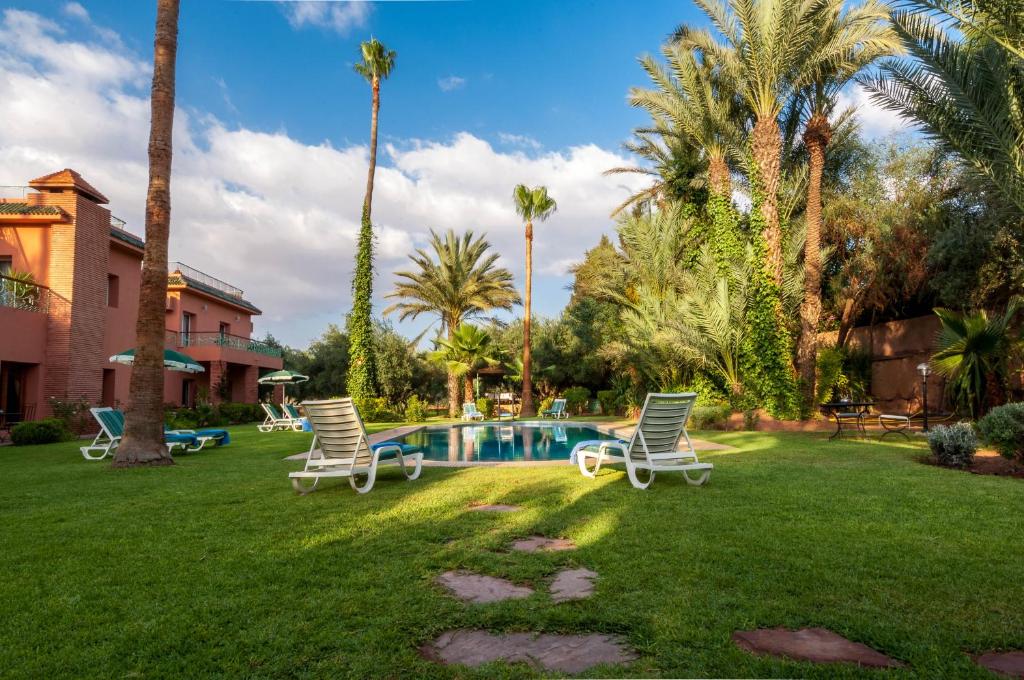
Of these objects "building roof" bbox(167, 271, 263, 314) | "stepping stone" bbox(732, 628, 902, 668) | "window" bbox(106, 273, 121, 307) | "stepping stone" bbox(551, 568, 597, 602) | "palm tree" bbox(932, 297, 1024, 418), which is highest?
"building roof" bbox(167, 271, 263, 314)

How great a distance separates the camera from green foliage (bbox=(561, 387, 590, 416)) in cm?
2739

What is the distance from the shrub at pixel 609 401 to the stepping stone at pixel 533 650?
73.4ft

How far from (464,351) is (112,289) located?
13.4 meters

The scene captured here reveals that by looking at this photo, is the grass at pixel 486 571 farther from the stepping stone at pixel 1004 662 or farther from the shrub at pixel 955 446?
the shrub at pixel 955 446

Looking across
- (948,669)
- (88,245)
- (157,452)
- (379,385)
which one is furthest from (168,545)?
(379,385)

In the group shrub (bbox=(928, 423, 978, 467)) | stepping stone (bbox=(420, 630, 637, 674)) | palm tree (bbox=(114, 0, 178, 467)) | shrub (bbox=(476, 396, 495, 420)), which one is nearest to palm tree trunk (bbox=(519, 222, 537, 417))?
shrub (bbox=(476, 396, 495, 420))

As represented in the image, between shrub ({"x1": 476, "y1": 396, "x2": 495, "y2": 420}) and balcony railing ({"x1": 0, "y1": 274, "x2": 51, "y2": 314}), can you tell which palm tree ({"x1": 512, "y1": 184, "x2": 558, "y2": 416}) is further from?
balcony railing ({"x1": 0, "y1": 274, "x2": 51, "y2": 314})

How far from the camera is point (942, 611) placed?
2.65 m

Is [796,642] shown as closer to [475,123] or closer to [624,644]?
[624,644]

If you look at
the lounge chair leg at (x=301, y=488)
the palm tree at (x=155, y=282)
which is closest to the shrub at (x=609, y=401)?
the palm tree at (x=155, y=282)

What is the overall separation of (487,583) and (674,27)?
19.4 metres

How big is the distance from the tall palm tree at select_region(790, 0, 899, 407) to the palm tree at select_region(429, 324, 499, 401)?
45.6 ft

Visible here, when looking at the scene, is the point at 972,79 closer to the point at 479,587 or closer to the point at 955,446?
the point at 955,446

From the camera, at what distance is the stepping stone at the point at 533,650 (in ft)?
7.26
